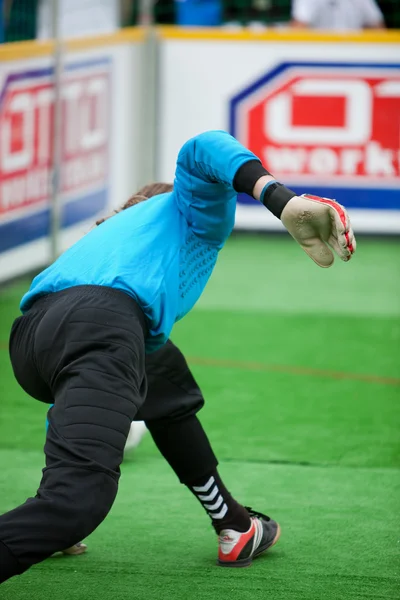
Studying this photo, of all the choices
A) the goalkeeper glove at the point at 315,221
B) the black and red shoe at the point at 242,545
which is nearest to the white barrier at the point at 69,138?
the black and red shoe at the point at 242,545

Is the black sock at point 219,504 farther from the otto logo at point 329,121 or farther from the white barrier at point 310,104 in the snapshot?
the otto logo at point 329,121

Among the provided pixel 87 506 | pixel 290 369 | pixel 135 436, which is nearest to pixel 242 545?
pixel 87 506

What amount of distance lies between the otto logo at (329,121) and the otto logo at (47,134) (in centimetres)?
153

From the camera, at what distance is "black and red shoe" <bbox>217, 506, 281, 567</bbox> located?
3.51 meters

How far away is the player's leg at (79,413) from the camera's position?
8.41ft

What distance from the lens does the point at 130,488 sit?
14.0 feet

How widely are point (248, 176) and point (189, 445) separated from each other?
42.2 inches

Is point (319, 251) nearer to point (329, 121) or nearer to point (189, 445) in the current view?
point (189, 445)

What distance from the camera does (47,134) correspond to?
8.13 metres

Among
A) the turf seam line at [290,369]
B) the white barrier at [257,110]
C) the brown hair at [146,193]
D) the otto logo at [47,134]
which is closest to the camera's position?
the brown hair at [146,193]

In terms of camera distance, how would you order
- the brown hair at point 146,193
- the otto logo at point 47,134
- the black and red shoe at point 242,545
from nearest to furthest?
the brown hair at point 146,193
the black and red shoe at point 242,545
the otto logo at point 47,134

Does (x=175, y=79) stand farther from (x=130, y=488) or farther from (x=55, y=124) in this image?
(x=130, y=488)

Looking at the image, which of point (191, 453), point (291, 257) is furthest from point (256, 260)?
point (191, 453)

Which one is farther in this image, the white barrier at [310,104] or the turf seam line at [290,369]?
the white barrier at [310,104]
